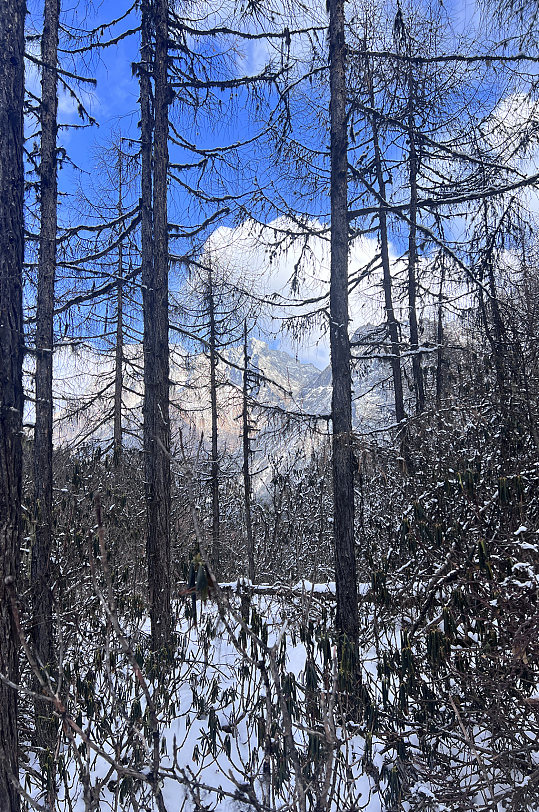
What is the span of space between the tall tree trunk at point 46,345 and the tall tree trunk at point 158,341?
125 centimetres

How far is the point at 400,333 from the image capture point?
12.2 meters

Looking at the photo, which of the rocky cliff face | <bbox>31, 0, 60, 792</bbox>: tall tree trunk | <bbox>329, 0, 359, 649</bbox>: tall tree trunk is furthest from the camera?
the rocky cliff face

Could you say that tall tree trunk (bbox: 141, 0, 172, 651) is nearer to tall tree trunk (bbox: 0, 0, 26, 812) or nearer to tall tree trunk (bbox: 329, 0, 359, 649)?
tall tree trunk (bbox: 329, 0, 359, 649)

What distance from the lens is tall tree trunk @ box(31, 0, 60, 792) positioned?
5484 mm

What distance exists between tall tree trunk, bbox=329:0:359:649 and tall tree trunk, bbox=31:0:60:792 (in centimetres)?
326

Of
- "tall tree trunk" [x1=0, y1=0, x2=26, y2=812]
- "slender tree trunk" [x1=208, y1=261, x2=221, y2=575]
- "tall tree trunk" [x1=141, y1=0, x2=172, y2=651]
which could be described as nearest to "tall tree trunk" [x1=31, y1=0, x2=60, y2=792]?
"tall tree trunk" [x1=141, y1=0, x2=172, y2=651]

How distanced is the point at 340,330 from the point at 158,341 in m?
2.54

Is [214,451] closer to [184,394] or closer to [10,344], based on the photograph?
[184,394]

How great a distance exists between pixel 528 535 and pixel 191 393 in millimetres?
9697

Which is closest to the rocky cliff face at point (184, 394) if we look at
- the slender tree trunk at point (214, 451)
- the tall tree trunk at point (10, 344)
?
the slender tree trunk at point (214, 451)

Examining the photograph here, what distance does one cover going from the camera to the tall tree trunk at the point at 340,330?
5.70m

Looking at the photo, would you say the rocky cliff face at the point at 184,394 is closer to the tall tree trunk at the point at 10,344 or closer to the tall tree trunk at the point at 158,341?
the tall tree trunk at the point at 158,341

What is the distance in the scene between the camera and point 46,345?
606 cm

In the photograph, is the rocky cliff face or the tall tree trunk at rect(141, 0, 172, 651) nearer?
the tall tree trunk at rect(141, 0, 172, 651)
